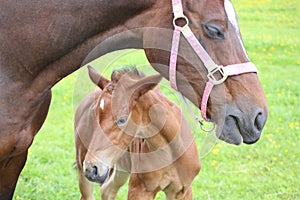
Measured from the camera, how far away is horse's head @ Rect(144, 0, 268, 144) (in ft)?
7.88

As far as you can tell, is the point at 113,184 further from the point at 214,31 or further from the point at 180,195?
the point at 214,31

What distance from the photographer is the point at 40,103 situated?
2773 mm

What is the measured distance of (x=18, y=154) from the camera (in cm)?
291

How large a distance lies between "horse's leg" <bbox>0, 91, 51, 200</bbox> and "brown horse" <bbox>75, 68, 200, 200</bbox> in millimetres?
507

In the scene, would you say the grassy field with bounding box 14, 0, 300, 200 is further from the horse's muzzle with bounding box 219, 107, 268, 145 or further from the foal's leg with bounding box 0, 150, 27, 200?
the foal's leg with bounding box 0, 150, 27, 200

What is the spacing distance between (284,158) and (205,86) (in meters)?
3.18

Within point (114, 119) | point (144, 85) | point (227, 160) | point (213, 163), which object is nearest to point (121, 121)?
point (114, 119)

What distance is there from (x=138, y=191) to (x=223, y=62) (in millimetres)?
1706

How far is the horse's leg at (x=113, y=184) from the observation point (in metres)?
4.38

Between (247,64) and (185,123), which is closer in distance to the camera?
(247,64)

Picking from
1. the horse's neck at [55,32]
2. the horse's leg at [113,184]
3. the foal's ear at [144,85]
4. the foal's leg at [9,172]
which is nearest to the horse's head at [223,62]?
the horse's neck at [55,32]

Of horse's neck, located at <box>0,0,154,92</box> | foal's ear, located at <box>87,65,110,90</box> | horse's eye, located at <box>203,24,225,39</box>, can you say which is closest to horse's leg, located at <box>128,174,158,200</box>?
foal's ear, located at <box>87,65,110,90</box>

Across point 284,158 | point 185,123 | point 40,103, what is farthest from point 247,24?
point 40,103

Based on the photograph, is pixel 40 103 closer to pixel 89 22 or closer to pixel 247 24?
pixel 89 22
